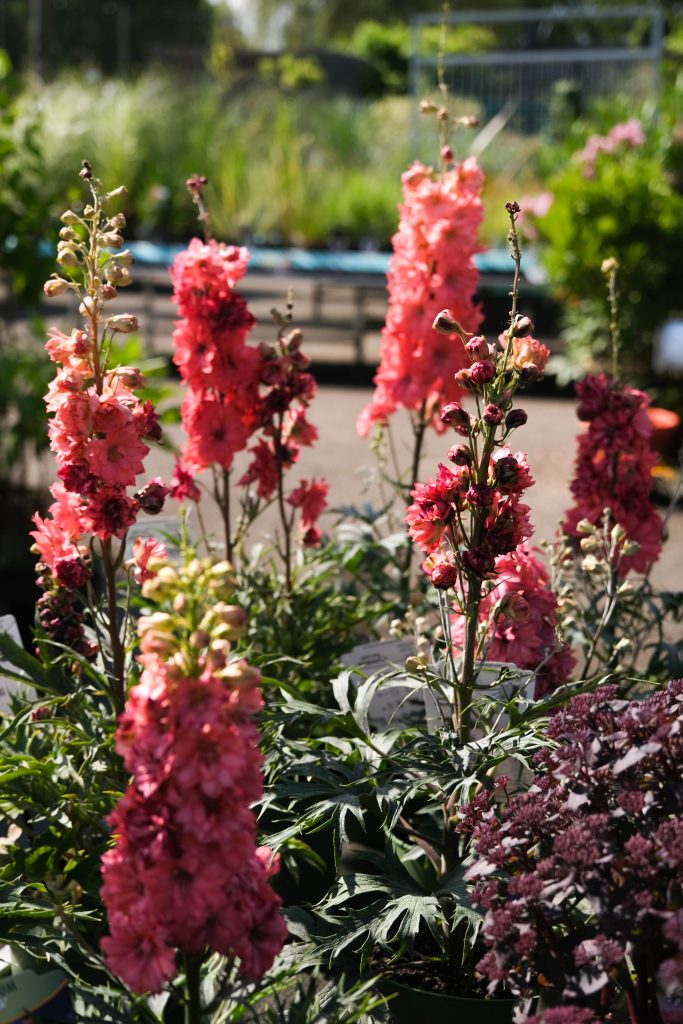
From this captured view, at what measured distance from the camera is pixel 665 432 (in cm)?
633

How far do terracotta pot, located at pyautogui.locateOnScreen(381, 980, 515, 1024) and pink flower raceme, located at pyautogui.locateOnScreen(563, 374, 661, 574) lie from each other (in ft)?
3.50

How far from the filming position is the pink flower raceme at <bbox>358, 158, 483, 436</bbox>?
2.69 metres

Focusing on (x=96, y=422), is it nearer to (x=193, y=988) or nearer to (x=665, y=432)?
(x=193, y=988)

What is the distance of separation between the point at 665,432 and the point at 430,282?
3.93 metres

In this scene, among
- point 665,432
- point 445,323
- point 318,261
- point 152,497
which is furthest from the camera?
A: point 318,261

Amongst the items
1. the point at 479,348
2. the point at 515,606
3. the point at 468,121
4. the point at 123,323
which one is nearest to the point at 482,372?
the point at 479,348

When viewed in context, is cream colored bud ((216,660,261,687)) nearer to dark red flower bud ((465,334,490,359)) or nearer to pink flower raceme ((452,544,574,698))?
dark red flower bud ((465,334,490,359))

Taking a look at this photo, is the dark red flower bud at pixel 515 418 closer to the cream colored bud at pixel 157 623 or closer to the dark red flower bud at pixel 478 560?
the dark red flower bud at pixel 478 560

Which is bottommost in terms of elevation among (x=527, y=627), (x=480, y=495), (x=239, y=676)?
(x=527, y=627)

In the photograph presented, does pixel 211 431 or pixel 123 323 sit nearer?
pixel 123 323

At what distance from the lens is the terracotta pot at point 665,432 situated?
20.6 feet

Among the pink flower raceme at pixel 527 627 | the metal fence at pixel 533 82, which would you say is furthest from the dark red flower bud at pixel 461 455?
the metal fence at pixel 533 82

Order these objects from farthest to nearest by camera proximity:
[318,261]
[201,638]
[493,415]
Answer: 1. [318,261]
2. [493,415]
3. [201,638]

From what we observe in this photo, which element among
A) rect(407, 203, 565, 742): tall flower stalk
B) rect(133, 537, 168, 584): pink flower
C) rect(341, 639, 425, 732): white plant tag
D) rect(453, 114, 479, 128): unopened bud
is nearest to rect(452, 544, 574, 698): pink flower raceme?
rect(341, 639, 425, 732): white plant tag
